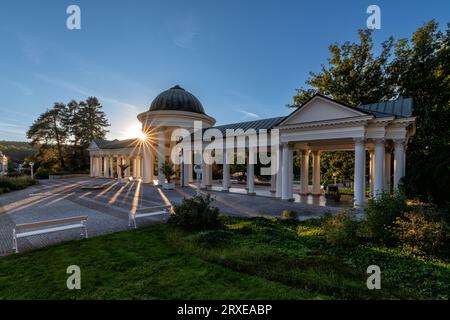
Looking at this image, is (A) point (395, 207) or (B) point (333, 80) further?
(B) point (333, 80)

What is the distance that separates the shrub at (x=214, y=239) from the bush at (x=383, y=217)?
4.23m

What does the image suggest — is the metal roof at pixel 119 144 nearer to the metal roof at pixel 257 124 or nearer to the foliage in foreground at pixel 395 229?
the metal roof at pixel 257 124

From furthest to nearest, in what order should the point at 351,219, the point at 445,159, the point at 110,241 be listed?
the point at 445,159, the point at 351,219, the point at 110,241

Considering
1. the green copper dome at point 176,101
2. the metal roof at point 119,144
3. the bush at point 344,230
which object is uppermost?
the green copper dome at point 176,101

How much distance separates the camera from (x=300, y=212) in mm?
11539

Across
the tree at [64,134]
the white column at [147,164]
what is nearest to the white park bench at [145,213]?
the white column at [147,164]

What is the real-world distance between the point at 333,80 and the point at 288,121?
1068 cm

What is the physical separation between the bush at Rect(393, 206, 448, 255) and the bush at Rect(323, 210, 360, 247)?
3.36 feet

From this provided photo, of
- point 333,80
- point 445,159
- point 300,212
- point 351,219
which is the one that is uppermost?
point 333,80

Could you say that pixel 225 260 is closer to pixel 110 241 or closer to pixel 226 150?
pixel 110 241

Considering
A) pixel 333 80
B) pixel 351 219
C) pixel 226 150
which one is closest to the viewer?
pixel 351 219

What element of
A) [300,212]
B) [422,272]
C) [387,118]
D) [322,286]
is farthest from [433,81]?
[322,286]

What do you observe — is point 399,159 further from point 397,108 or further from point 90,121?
point 90,121

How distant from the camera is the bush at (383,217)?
21.0ft
